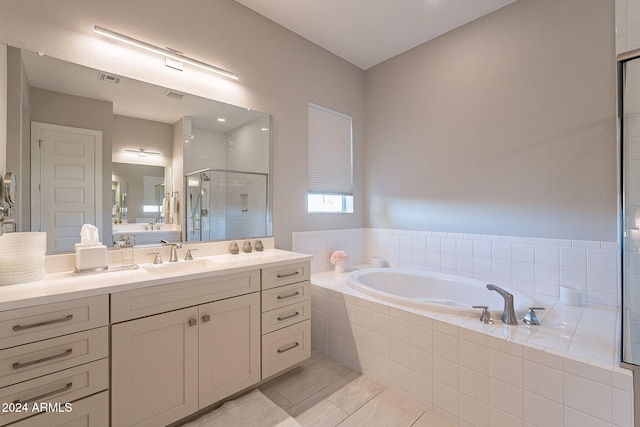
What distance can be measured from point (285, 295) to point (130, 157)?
53.1 inches

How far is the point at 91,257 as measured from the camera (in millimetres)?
1538

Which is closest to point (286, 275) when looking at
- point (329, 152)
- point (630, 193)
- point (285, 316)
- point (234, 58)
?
point (285, 316)

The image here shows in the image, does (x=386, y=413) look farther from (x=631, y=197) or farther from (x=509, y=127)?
(x=509, y=127)

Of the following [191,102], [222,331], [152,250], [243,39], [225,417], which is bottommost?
[225,417]

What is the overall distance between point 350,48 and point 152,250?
2658mm

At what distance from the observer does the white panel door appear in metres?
1.51

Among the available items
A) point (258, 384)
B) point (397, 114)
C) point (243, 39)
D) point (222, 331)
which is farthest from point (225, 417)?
point (397, 114)

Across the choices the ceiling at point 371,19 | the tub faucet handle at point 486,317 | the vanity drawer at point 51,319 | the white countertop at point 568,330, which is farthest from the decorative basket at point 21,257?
the tub faucet handle at point 486,317

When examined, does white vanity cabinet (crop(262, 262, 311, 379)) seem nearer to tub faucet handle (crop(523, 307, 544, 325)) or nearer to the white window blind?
the white window blind

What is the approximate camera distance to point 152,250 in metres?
1.91

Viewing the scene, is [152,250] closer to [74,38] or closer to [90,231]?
[90,231]

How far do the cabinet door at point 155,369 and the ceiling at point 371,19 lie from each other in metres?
2.41

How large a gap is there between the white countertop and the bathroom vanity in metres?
0.84

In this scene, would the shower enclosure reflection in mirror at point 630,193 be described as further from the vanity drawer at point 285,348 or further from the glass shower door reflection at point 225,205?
the glass shower door reflection at point 225,205
